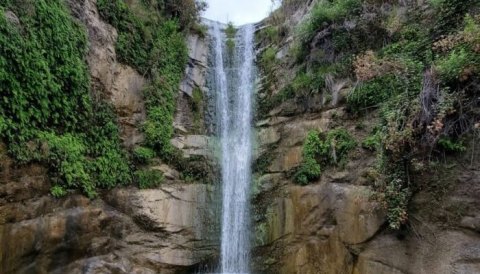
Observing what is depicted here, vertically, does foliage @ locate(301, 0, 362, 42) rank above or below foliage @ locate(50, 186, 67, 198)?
above

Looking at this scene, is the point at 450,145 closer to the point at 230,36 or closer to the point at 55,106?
the point at 55,106

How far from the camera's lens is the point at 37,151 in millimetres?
6078

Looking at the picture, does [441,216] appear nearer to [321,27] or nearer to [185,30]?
[321,27]

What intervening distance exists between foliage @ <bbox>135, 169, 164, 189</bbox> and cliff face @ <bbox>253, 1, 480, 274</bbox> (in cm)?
243

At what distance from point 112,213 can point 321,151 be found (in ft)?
15.2

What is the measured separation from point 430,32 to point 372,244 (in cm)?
423

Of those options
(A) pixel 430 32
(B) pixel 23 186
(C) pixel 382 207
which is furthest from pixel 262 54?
(B) pixel 23 186

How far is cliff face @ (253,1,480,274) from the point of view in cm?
567

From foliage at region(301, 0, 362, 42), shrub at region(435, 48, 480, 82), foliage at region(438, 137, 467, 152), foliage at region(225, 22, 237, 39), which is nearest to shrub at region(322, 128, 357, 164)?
foliage at region(438, 137, 467, 152)

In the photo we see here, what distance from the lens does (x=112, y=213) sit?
23.7ft

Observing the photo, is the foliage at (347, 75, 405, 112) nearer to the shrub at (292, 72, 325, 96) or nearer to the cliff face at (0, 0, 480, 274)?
the cliff face at (0, 0, 480, 274)

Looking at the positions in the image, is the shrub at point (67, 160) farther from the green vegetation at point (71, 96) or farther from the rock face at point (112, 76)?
the rock face at point (112, 76)

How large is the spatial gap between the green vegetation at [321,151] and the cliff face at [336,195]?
0.11 metres

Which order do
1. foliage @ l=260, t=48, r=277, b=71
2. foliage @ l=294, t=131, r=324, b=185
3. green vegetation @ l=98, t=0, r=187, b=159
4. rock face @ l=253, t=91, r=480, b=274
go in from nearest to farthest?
rock face @ l=253, t=91, r=480, b=274
foliage @ l=294, t=131, r=324, b=185
green vegetation @ l=98, t=0, r=187, b=159
foliage @ l=260, t=48, r=277, b=71
